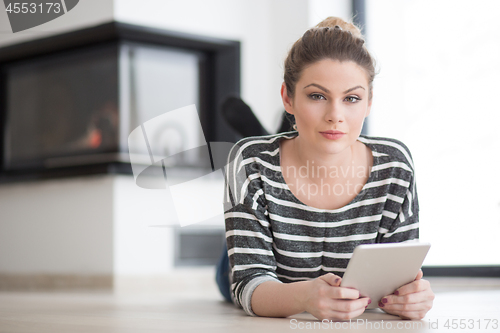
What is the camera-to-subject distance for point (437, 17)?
2791 mm

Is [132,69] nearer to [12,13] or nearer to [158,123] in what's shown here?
[158,123]

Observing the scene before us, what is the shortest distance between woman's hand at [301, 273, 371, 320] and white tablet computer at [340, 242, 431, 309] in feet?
0.05

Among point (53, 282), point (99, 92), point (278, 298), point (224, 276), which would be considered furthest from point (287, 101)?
point (53, 282)

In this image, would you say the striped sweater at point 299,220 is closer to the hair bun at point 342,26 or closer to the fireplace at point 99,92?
the hair bun at point 342,26

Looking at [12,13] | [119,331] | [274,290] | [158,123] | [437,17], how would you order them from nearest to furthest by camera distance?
[119,331], [274,290], [437,17], [158,123], [12,13]

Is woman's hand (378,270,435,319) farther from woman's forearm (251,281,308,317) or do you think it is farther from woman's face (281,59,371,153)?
woman's face (281,59,371,153)

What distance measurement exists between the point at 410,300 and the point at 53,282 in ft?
7.91

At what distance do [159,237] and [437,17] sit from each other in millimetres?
1808

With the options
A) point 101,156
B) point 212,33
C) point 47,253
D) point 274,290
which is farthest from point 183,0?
point 274,290

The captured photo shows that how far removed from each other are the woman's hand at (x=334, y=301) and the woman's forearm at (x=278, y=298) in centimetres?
4

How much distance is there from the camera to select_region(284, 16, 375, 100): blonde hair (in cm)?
116

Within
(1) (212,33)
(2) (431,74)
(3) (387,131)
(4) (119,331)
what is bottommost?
(4) (119,331)

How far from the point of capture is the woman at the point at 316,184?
1.15m

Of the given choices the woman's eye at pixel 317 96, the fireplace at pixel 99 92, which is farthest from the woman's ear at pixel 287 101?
the fireplace at pixel 99 92
